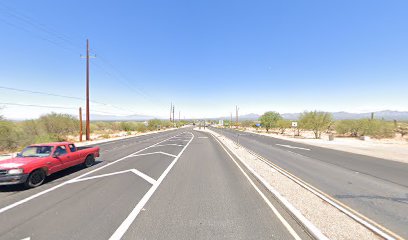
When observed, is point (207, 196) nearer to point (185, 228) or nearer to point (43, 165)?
point (185, 228)

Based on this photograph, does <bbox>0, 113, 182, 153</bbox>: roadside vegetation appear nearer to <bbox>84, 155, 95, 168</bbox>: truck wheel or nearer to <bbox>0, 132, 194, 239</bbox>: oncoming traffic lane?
<bbox>84, 155, 95, 168</bbox>: truck wheel

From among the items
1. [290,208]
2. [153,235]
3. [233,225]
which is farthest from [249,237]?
[153,235]

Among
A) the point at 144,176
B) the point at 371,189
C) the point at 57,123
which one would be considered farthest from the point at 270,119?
the point at 57,123

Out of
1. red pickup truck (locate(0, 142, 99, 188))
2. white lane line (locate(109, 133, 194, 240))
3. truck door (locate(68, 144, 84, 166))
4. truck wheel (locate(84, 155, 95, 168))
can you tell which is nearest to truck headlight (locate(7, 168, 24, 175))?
red pickup truck (locate(0, 142, 99, 188))

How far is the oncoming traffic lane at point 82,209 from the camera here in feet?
12.4

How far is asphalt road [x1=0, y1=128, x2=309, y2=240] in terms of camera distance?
12.3 ft

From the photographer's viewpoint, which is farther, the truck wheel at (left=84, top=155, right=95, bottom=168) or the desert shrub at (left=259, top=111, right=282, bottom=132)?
the desert shrub at (left=259, top=111, right=282, bottom=132)

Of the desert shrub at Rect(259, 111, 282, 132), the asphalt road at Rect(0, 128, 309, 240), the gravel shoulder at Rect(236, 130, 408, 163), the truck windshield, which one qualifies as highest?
the desert shrub at Rect(259, 111, 282, 132)

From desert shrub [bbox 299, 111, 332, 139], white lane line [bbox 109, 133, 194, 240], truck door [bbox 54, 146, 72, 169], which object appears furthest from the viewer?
desert shrub [bbox 299, 111, 332, 139]

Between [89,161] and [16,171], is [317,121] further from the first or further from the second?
[16,171]

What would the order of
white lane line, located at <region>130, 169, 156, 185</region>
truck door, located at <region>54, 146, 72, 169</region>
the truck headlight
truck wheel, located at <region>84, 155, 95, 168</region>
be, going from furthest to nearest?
truck wheel, located at <region>84, 155, 95, 168</region> < truck door, located at <region>54, 146, 72, 169</region> < white lane line, located at <region>130, 169, 156, 185</region> < the truck headlight

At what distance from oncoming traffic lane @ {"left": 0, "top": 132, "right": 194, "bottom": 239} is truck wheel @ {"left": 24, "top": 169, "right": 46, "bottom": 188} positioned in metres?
0.84

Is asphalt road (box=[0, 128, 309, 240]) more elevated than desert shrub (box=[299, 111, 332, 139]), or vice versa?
desert shrub (box=[299, 111, 332, 139])

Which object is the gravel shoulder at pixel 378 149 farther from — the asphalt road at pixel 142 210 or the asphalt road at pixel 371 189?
the asphalt road at pixel 142 210
